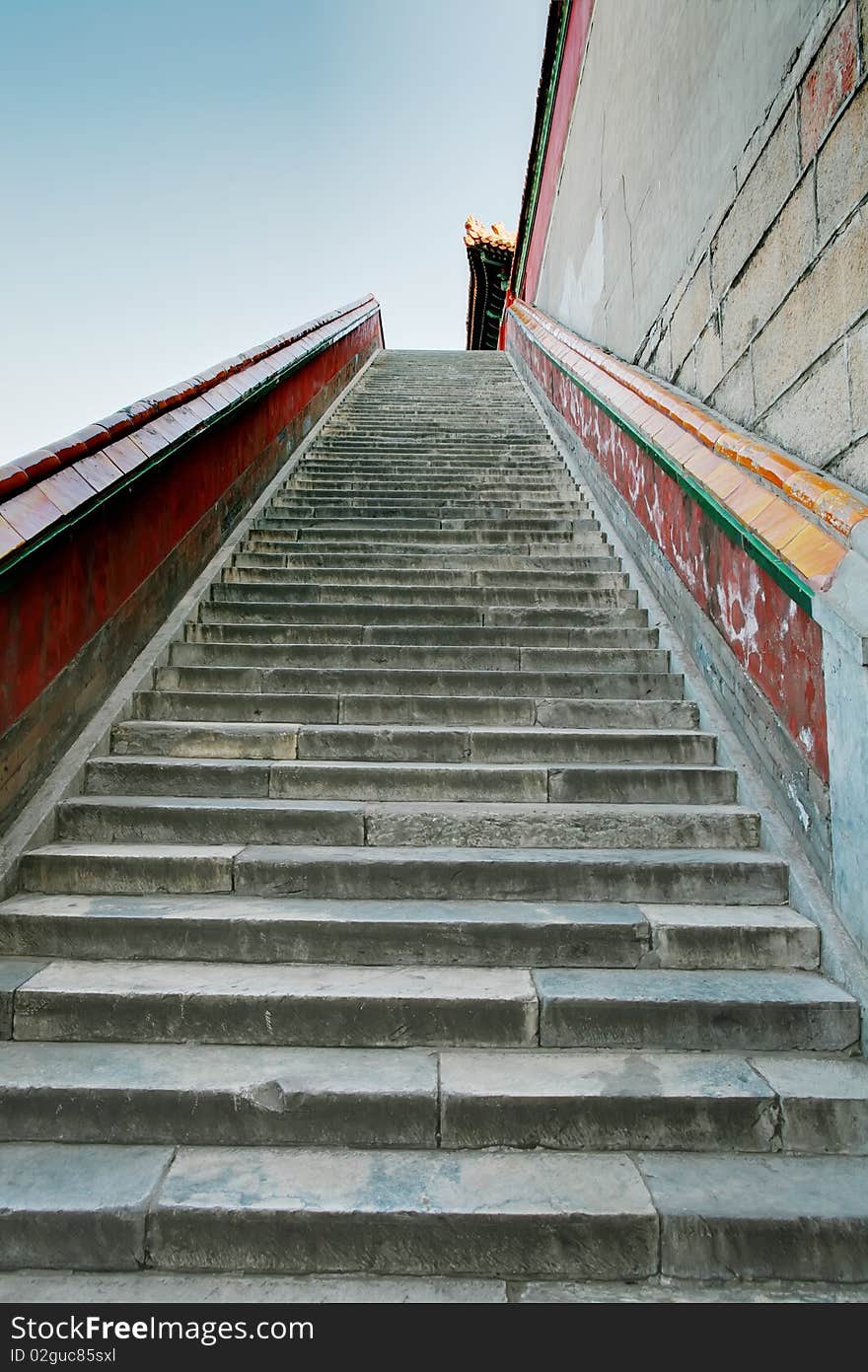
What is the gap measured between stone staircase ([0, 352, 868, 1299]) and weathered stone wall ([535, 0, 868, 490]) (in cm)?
→ 133

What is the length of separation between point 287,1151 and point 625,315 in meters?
6.54

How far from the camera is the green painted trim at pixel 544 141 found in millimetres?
10595

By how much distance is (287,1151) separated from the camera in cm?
191

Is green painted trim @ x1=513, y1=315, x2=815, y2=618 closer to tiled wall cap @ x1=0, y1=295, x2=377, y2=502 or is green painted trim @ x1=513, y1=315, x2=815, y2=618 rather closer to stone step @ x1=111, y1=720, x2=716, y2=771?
stone step @ x1=111, y1=720, x2=716, y2=771

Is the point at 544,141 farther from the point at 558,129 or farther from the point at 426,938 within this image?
the point at 426,938

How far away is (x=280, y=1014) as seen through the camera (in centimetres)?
216

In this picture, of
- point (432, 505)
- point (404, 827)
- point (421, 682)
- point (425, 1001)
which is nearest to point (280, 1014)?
point (425, 1001)

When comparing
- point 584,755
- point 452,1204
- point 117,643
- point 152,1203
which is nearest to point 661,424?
point 584,755

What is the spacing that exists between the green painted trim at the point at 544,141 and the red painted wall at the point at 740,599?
8.80 metres

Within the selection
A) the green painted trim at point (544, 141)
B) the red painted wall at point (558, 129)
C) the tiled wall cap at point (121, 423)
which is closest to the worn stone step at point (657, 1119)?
the tiled wall cap at point (121, 423)

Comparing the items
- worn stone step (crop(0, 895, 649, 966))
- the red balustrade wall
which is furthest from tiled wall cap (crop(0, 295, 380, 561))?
worn stone step (crop(0, 895, 649, 966))

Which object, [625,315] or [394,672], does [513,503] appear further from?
[394,672]

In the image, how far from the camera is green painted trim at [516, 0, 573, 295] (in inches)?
417

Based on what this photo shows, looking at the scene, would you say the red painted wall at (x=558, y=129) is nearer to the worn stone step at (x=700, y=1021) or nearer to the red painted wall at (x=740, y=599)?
the red painted wall at (x=740, y=599)
